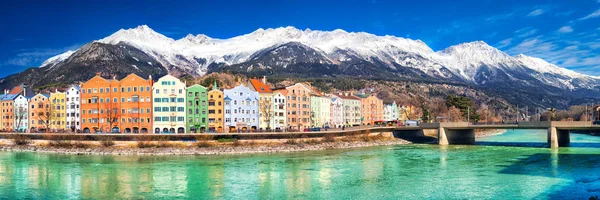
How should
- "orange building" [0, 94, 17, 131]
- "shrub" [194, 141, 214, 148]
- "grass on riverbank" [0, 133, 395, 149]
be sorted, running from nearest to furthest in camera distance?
"shrub" [194, 141, 214, 148] < "grass on riverbank" [0, 133, 395, 149] < "orange building" [0, 94, 17, 131]

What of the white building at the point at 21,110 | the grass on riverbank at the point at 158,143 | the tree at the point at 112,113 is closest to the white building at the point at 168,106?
the tree at the point at 112,113

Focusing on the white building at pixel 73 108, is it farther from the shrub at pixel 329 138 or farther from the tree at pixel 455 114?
the tree at pixel 455 114

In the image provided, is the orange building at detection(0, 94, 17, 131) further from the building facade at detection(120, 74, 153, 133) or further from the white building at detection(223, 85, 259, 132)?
the white building at detection(223, 85, 259, 132)

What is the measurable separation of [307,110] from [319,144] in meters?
31.4

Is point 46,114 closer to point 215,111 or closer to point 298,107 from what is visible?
point 215,111

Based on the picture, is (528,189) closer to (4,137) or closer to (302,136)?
(302,136)

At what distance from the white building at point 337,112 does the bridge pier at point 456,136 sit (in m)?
33.3

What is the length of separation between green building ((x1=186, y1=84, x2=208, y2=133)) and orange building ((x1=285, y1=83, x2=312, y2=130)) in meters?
19.9

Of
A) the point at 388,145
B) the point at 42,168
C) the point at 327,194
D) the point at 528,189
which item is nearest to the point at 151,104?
the point at 42,168

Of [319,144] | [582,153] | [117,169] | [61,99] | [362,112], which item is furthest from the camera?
[362,112]

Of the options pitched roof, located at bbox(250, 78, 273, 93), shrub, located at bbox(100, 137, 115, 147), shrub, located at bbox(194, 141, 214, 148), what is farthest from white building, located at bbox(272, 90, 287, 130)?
shrub, located at bbox(100, 137, 115, 147)

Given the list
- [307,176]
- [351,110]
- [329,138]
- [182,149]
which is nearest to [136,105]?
[182,149]

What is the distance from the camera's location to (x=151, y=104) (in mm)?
95062

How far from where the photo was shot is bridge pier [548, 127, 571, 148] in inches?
3255
